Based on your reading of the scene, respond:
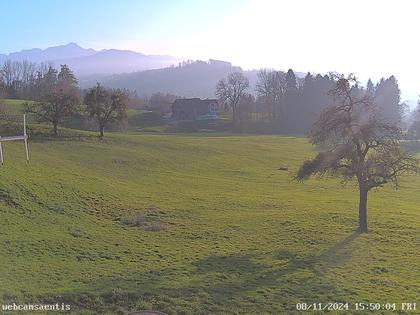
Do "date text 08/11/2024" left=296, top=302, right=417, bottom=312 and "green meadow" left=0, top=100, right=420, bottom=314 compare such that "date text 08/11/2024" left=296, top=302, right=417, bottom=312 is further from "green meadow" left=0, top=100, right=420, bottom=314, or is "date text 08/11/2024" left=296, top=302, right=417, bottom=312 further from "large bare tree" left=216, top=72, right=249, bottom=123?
"large bare tree" left=216, top=72, right=249, bottom=123

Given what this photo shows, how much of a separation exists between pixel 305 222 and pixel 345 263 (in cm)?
916

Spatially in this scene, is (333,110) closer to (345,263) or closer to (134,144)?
(345,263)

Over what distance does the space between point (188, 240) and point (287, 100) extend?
394 ft

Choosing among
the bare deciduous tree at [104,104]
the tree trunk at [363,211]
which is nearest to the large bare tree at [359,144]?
the tree trunk at [363,211]

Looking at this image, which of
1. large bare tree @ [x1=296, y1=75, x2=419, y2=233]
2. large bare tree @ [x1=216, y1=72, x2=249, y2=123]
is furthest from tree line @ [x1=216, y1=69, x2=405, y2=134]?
large bare tree @ [x1=296, y1=75, x2=419, y2=233]

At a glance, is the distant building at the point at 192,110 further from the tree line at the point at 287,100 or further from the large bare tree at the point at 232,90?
the tree line at the point at 287,100

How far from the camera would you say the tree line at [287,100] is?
449 feet

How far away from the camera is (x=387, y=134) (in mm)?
31578

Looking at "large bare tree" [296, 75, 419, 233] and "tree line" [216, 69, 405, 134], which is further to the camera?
"tree line" [216, 69, 405, 134]

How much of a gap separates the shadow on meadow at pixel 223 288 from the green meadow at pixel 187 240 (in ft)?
0.23

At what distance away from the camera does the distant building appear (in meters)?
144

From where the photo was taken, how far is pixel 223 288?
747 inches

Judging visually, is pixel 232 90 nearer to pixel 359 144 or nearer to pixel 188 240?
pixel 359 144

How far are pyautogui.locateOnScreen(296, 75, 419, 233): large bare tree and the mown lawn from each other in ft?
13.4
